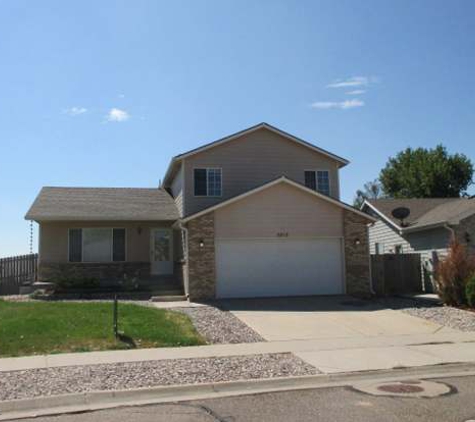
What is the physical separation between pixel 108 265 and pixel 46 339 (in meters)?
11.4

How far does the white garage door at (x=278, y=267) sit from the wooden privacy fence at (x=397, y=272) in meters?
2.22

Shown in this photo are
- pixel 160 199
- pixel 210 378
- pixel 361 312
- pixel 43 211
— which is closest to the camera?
pixel 210 378

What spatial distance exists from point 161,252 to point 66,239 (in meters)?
4.09

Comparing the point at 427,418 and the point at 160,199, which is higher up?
the point at 160,199

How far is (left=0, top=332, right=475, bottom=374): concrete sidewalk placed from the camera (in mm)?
9930

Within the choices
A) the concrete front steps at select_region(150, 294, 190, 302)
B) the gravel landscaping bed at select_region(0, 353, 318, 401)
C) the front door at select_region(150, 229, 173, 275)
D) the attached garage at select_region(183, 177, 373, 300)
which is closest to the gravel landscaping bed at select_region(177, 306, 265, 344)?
the gravel landscaping bed at select_region(0, 353, 318, 401)

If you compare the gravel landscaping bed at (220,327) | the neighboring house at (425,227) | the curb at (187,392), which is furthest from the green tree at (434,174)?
the curb at (187,392)

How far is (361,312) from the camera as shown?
55.5 ft

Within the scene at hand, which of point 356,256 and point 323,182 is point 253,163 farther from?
point 356,256

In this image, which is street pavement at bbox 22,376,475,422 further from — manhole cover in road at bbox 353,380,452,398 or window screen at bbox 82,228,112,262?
window screen at bbox 82,228,112,262

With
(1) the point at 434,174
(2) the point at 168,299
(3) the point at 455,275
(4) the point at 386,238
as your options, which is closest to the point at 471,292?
(3) the point at 455,275

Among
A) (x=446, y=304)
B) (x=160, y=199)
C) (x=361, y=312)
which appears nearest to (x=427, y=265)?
(x=446, y=304)

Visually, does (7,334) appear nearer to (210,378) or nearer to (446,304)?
(210,378)

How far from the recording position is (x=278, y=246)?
67.7 feet
